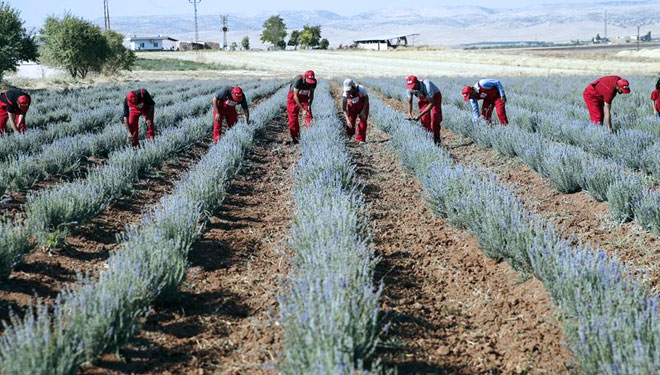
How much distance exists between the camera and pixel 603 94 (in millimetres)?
10078

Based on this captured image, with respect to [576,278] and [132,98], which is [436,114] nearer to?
[132,98]

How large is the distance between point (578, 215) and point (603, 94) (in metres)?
4.52

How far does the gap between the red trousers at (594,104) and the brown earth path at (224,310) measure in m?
5.85

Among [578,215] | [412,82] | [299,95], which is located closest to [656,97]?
[412,82]

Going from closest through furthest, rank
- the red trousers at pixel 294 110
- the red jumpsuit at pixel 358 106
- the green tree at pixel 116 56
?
the red jumpsuit at pixel 358 106, the red trousers at pixel 294 110, the green tree at pixel 116 56

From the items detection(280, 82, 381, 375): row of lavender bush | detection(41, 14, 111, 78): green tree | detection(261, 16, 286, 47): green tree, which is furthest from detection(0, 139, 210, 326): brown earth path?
detection(261, 16, 286, 47): green tree

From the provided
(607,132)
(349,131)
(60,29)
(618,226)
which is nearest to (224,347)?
(618,226)

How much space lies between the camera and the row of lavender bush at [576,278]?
2787mm

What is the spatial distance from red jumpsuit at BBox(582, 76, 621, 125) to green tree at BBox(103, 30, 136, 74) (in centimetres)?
3643

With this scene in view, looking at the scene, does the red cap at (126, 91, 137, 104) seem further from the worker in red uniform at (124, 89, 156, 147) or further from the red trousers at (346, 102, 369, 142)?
the red trousers at (346, 102, 369, 142)

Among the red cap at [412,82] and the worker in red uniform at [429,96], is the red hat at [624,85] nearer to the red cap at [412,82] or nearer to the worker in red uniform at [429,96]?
the worker in red uniform at [429,96]

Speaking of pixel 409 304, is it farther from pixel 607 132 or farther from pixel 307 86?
pixel 307 86

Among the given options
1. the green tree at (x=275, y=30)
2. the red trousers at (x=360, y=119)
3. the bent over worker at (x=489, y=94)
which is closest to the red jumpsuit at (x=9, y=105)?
the red trousers at (x=360, y=119)

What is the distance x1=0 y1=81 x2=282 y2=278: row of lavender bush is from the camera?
4.50 metres
